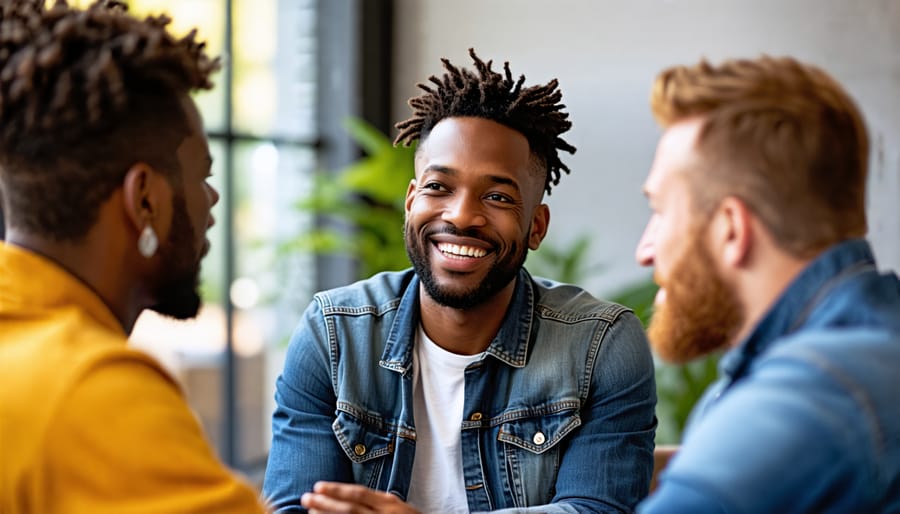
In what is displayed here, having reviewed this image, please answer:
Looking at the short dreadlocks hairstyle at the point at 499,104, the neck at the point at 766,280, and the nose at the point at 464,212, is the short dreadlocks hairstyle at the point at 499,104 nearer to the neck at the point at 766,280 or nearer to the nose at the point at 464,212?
the nose at the point at 464,212

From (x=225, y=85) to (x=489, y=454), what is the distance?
2.28 metres

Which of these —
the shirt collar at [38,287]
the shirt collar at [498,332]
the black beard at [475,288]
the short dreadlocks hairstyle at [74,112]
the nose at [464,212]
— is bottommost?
the shirt collar at [498,332]

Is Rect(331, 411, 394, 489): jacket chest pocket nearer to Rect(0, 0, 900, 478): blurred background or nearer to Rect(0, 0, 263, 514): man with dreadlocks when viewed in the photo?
Rect(0, 0, 263, 514): man with dreadlocks

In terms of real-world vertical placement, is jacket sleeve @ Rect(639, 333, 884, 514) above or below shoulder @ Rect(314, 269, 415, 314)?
above

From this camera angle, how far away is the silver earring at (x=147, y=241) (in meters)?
1.45

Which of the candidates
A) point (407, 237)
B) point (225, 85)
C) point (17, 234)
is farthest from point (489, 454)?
point (225, 85)

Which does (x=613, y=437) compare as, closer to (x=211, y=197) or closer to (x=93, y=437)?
(x=211, y=197)

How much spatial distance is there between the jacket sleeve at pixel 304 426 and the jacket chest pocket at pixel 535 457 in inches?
12.5

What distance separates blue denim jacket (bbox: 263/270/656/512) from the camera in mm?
2010

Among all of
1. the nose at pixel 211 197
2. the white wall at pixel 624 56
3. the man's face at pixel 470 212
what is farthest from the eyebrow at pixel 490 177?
the white wall at pixel 624 56

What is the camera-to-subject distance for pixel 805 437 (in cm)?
114

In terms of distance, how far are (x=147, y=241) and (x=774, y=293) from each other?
83 cm

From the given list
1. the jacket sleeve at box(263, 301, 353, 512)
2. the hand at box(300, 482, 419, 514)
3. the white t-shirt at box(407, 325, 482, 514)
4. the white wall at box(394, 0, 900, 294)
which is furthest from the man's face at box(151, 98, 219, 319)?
the white wall at box(394, 0, 900, 294)

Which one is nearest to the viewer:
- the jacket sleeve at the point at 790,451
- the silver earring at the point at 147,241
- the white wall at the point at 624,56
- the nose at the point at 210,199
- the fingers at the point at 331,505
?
the jacket sleeve at the point at 790,451
